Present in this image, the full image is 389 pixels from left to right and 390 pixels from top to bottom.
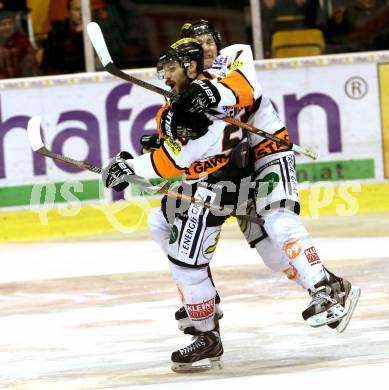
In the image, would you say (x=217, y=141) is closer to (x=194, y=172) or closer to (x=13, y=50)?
(x=194, y=172)

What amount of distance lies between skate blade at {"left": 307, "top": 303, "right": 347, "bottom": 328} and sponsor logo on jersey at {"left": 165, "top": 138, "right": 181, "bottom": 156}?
0.90m

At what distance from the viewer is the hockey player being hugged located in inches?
225

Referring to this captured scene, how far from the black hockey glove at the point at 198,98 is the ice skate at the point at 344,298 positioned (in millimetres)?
937

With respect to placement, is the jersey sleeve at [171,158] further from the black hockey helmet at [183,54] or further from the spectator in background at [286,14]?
the spectator in background at [286,14]

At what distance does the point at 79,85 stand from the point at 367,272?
3.30 metres

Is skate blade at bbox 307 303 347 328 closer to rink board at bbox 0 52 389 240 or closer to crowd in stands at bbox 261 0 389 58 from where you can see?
rink board at bbox 0 52 389 240

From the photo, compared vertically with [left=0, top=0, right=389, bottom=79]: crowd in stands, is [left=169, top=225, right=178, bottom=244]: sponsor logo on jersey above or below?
below

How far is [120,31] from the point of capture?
10.9 m

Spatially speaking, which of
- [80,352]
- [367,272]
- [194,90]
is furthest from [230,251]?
[194,90]

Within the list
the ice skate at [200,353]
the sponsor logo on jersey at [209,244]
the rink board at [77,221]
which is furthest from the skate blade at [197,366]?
the rink board at [77,221]

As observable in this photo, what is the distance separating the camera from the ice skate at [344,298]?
574cm

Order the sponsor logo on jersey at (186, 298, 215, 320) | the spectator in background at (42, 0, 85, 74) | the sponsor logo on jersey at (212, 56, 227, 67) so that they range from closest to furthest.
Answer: the sponsor logo on jersey at (186, 298, 215, 320) → the sponsor logo on jersey at (212, 56, 227, 67) → the spectator in background at (42, 0, 85, 74)

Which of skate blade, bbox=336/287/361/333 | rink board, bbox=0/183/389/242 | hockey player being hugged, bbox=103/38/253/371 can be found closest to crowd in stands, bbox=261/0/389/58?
rink board, bbox=0/183/389/242

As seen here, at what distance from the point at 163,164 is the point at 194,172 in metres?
0.15
